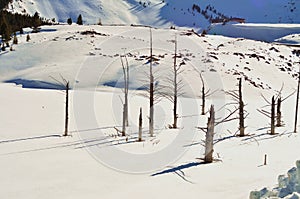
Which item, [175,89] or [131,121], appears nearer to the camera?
[175,89]

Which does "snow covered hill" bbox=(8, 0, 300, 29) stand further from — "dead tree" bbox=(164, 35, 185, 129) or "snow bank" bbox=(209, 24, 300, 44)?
"dead tree" bbox=(164, 35, 185, 129)

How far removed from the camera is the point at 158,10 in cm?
11488

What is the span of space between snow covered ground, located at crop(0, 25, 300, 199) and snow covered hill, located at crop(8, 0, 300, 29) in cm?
4741

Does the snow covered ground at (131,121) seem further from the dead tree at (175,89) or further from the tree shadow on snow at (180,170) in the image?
the dead tree at (175,89)

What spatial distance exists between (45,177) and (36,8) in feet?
321

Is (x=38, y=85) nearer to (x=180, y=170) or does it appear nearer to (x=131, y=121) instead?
(x=131, y=121)

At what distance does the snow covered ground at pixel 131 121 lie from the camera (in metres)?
11.7

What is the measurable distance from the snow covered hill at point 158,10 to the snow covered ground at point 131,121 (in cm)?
4741

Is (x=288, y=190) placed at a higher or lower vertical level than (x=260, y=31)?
lower

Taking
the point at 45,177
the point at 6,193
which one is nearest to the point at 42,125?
the point at 45,177

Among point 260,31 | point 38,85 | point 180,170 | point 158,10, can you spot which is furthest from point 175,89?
point 158,10

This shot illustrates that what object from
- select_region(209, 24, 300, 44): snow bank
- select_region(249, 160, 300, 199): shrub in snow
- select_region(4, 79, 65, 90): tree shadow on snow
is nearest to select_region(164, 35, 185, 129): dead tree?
select_region(4, 79, 65, 90): tree shadow on snow

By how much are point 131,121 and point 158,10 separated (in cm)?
9106

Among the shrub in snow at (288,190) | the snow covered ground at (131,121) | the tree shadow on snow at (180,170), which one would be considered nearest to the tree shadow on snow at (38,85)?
the snow covered ground at (131,121)
